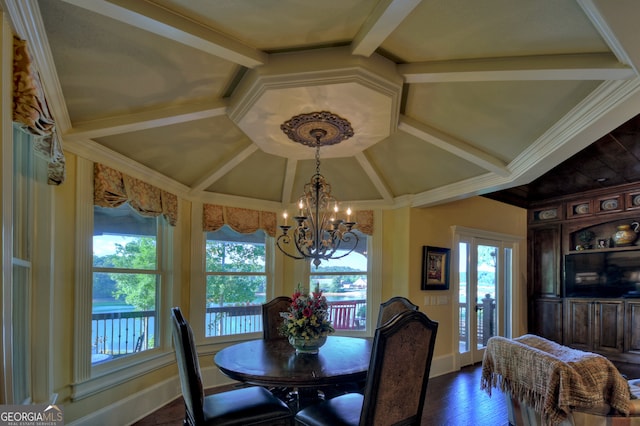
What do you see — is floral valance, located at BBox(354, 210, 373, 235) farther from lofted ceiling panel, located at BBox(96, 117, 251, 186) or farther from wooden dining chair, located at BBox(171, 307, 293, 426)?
wooden dining chair, located at BBox(171, 307, 293, 426)

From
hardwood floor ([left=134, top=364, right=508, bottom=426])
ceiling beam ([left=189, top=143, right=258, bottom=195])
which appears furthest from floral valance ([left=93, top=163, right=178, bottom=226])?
hardwood floor ([left=134, top=364, right=508, bottom=426])

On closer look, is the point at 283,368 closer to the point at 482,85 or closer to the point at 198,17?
the point at 198,17

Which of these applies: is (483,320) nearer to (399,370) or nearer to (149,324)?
(399,370)

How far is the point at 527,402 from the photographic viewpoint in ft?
8.39

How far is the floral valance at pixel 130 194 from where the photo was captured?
118 inches

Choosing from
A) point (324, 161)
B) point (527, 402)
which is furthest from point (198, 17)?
point (527, 402)

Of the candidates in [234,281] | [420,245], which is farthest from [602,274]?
[234,281]

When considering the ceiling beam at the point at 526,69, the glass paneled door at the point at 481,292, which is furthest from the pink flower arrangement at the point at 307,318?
the glass paneled door at the point at 481,292

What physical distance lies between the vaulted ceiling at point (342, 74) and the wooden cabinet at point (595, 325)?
11.3 ft

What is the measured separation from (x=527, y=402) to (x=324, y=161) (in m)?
2.94

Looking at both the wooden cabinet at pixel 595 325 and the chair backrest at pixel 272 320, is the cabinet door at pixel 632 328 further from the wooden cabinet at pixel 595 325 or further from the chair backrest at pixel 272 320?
the chair backrest at pixel 272 320

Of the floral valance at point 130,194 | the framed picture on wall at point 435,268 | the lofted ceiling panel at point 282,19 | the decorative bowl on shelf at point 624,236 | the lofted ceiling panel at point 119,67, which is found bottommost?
the framed picture on wall at point 435,268

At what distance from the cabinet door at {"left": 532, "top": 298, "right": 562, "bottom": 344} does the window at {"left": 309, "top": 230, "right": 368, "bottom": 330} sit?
10.9ft

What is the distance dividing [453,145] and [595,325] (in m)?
4.40
